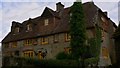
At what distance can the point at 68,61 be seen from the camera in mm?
29609

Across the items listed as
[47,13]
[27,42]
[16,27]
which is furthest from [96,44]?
[16,27]

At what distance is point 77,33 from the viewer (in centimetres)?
3139

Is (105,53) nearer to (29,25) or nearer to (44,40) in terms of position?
Result: (44,40)

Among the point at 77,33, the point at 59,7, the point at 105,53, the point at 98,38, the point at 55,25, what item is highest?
the point at 59,7

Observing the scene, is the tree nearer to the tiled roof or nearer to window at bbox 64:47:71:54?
the tiled roof

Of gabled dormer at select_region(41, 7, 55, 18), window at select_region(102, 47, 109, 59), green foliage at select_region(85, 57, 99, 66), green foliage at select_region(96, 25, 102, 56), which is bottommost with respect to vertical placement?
green foliage at select_region(85, 57, 99, 66)

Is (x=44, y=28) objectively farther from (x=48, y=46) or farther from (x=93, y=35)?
(x=93, y=35)

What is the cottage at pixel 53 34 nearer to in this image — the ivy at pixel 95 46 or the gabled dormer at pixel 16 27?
the gabled dormer at pixel 16 27

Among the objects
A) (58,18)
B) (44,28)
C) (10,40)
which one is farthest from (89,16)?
(10,40)

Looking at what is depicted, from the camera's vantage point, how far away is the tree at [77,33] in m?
30.9

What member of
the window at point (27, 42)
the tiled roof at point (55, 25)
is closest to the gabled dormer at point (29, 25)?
the tiled roof at point (55, 25)

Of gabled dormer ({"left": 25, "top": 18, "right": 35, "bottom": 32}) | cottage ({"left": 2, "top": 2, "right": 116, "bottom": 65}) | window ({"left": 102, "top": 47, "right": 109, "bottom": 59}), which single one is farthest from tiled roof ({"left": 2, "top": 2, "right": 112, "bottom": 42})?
window ({"left": 102, "top": 47, "right": 109, "bottom": 59})

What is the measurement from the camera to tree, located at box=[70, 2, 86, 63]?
3091 centimetres

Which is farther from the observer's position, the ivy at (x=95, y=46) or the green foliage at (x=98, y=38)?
the green foliage at (x=98, y=38)
